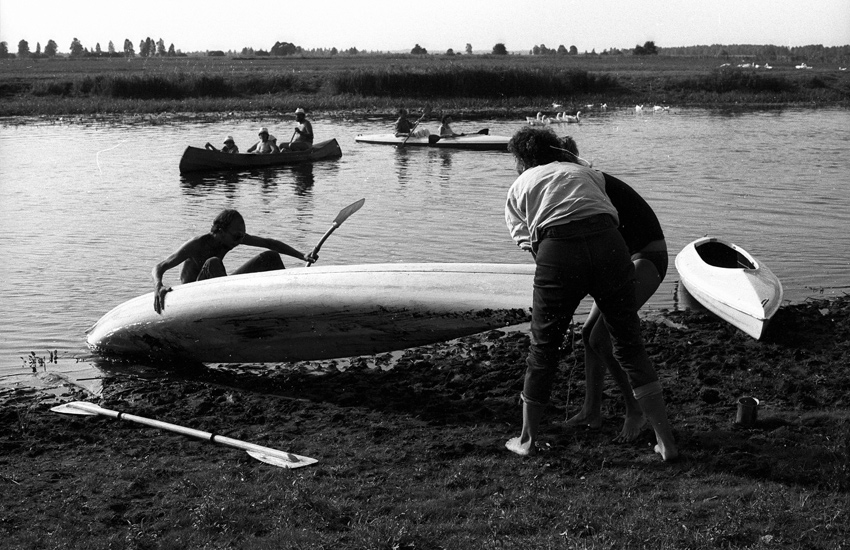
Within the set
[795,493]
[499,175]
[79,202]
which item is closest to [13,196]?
[79,202]

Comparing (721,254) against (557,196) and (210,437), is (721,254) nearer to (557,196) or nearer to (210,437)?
(557,196)

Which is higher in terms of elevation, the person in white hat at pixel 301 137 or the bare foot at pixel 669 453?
the person in white hat at pixel 301 137

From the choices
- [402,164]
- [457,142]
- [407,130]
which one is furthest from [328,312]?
[407,130]

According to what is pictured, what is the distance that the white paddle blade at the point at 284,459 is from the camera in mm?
5215

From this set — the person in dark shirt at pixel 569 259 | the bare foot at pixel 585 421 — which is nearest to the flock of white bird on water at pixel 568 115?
the bare foot at pixel 585 421

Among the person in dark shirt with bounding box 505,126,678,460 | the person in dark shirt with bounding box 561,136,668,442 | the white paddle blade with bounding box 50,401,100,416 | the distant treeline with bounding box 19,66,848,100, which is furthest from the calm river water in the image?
the distant treeline with bounding box 19,66,848,100

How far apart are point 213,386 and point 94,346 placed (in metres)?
1.68

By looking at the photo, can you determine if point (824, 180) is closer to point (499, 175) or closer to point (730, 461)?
point (499, 175)

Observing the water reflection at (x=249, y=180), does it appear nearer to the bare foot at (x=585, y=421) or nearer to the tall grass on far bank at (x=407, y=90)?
the bare foot at (x=585, y=421)

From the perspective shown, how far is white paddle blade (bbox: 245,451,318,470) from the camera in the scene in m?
5.21

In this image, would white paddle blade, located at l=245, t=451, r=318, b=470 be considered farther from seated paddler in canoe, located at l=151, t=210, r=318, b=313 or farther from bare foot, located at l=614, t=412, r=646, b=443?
seated paddler in canoe, located at l=151, t=210, r=318, b=313

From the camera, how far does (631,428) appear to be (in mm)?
5410

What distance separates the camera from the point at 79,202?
18281mm

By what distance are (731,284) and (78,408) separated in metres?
5.75
